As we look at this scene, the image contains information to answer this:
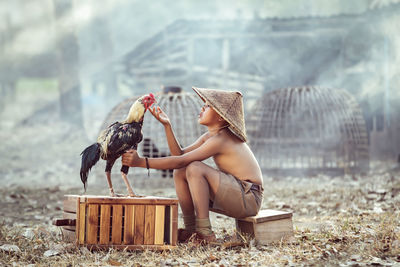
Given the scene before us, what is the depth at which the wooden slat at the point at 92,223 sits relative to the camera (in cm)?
332

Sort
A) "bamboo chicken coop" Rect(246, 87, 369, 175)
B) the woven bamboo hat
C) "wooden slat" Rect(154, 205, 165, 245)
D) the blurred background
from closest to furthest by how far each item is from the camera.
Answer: "wooden slat" Rect(154, 205, 165, 245) → the woven bamboo hat → "bamboo chicken coop" Rect(246, 87, 369, 175) → the blurred background

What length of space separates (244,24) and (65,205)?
10917 mm

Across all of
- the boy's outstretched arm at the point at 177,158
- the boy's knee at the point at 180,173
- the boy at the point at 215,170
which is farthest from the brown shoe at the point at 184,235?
the boy's outstretched arm at the point at 177,158

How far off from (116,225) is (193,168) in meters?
0.72

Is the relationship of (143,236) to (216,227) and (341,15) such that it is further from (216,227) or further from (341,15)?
(341,15)

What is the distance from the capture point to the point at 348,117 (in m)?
9.15

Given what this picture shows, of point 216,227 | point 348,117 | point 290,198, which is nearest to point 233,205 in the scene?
point 216,227

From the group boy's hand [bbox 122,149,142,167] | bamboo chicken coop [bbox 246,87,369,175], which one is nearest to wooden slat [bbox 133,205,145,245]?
boy's hand [bbox 122,149,142,167]

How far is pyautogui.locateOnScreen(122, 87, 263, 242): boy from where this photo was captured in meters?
3.64

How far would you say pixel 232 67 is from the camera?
567 inches

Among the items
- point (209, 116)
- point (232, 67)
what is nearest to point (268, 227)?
point (209, 116)

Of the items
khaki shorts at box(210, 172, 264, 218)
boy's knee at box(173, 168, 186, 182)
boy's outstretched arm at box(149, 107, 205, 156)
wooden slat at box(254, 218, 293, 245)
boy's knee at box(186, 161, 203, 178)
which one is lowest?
wooden slat at box(254, 218, 293, 245)

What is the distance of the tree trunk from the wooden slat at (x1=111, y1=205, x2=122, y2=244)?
1132 cm

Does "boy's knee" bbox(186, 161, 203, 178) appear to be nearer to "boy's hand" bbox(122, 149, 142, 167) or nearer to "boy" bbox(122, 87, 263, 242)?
"boy" bbox(122, 87, 263, 242)
